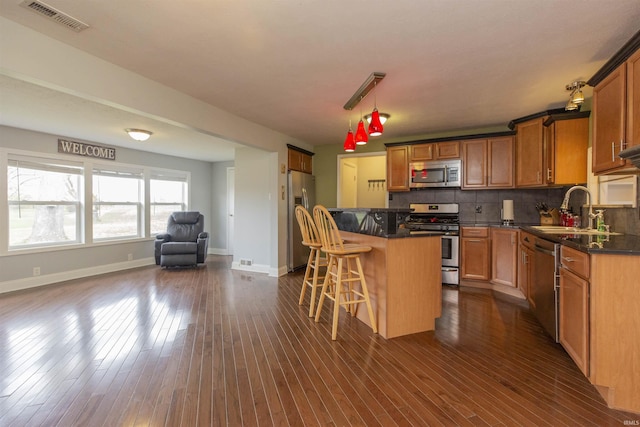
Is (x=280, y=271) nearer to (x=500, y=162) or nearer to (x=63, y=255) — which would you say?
(x=63, y=255)

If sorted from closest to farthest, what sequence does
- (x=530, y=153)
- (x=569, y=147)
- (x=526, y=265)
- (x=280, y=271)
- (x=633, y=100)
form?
1. (x=633, y=100)
2. (x=526, y=265)
3. (x=569, y=147)
4. (x=530, y=153)
5. (x=280, y=271)

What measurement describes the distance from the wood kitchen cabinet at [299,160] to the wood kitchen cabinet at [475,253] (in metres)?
2.98

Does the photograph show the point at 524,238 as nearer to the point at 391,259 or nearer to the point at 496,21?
the point at 391,259

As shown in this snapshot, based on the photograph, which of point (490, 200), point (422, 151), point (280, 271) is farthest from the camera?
point (280, 271)

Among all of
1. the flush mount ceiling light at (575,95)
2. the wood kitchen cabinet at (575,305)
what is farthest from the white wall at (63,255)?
the flush mount ceiling light at (575,95)

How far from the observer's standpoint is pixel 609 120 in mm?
2309

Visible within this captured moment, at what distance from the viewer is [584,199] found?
3.53 m

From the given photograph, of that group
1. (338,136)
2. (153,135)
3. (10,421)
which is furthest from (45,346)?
(338,136)

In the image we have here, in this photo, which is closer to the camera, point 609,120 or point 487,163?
point 609,120

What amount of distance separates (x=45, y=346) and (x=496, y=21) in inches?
167

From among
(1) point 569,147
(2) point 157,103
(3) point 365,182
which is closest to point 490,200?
(1) point 569,147

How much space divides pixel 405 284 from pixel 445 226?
84.0 inches

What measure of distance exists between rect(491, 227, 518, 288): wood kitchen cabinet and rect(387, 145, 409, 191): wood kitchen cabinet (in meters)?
1.53

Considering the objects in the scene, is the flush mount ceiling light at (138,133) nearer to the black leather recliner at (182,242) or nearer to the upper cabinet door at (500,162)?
the black leather recliner at (182,242)
